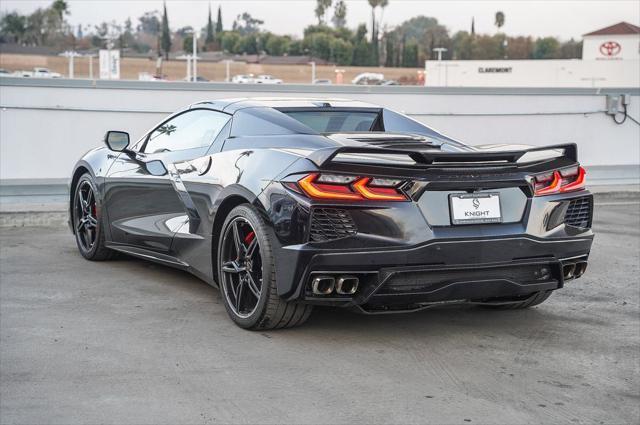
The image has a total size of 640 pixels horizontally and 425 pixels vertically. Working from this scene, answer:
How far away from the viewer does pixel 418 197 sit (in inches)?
195

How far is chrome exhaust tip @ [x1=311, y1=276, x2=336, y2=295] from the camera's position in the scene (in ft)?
16.1

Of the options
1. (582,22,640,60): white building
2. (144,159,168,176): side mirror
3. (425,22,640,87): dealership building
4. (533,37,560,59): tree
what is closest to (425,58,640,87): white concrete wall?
(425,22,640,87): dealership building

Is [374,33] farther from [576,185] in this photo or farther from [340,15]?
[576,185]

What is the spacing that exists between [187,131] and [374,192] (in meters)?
2.15

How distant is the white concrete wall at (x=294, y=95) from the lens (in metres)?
12.1

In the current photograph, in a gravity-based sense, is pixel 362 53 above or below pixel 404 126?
above

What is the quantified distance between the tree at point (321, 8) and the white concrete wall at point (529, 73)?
269 feet

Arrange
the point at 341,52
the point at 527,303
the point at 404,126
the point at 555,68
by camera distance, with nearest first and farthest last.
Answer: the point at 527,303 → the point at 404,126 → the point at 555,68 → the point at 341,52

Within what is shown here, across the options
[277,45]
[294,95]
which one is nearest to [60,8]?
[277,45]

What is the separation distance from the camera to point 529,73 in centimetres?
10512

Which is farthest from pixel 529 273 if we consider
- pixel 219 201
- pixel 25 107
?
pixel 25 107

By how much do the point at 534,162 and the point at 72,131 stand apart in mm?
8472

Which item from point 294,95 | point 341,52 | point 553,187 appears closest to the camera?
point 553,187

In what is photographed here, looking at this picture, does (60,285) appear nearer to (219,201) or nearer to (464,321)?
(219,201)
